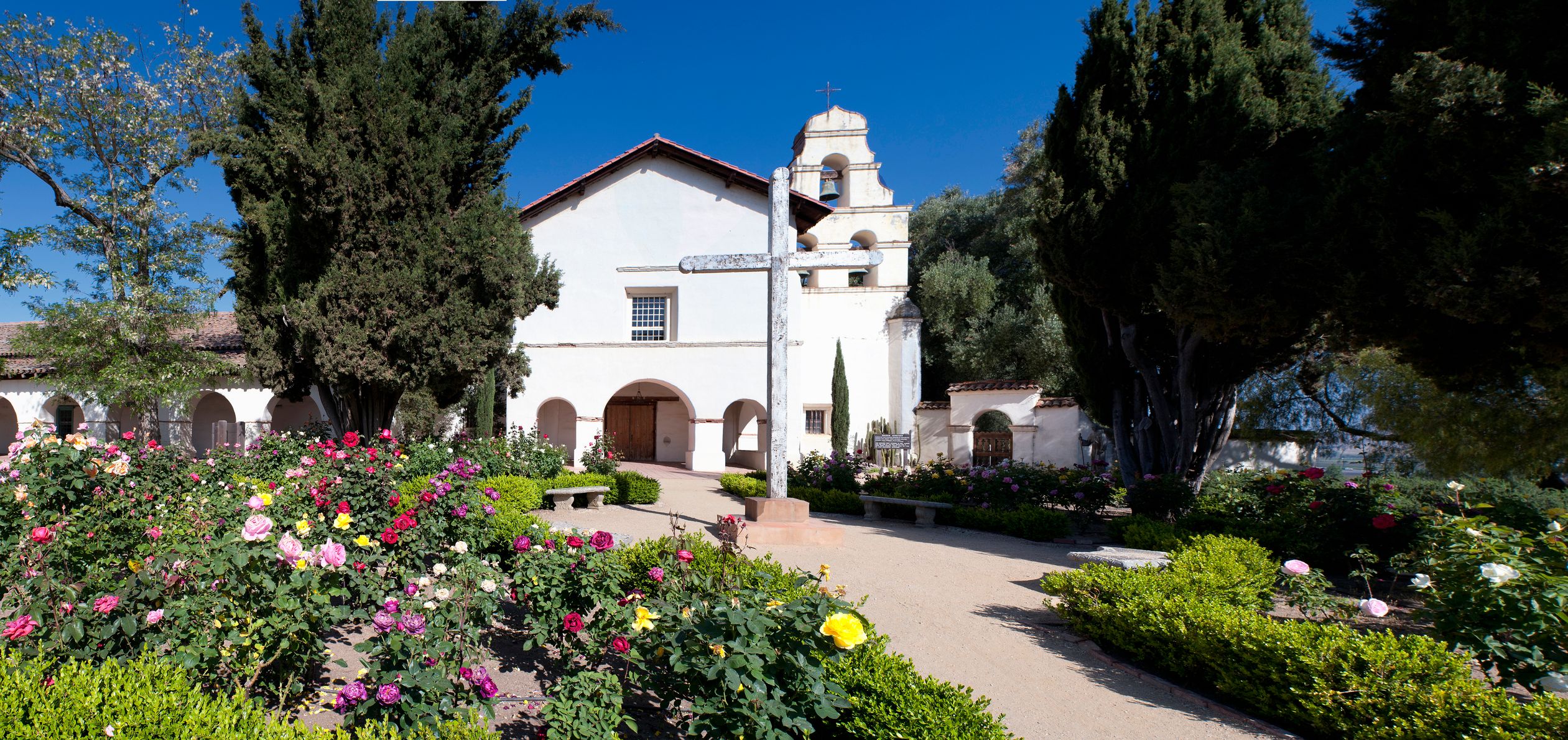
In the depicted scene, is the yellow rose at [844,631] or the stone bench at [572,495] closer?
the yellow rose at [844,631]

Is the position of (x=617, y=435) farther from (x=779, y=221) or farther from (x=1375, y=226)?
(x=1375, y=226)

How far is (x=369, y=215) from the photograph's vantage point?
9.94 m

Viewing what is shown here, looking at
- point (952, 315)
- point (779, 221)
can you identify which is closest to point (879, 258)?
point (779, 221)

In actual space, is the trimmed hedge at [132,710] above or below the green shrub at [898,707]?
above

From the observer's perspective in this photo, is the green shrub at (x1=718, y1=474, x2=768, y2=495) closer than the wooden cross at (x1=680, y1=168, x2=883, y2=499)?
No

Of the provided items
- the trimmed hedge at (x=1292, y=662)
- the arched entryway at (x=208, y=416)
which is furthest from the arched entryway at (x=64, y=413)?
the trimmed hedge at (x=1292, y=662)

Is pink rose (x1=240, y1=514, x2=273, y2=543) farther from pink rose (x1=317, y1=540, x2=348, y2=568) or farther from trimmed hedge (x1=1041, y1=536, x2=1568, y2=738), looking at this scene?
trimmed hedge (x1=1041, y1=536, x2=1568, y2=738)

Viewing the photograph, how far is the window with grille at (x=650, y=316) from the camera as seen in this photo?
18812mm

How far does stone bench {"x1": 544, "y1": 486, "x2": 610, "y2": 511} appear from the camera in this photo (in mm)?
10203

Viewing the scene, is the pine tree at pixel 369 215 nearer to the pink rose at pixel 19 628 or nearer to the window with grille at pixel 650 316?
the window with grille at pixel 650 316

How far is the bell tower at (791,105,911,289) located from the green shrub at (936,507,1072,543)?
42.4 feet

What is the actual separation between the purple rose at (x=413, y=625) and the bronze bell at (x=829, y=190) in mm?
19544

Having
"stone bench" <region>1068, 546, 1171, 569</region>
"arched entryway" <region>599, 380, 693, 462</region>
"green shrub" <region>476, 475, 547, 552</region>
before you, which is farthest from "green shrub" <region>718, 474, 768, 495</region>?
"arched entryway" <region>599, 380, 693, 462</region>

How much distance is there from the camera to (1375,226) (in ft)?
21.1
